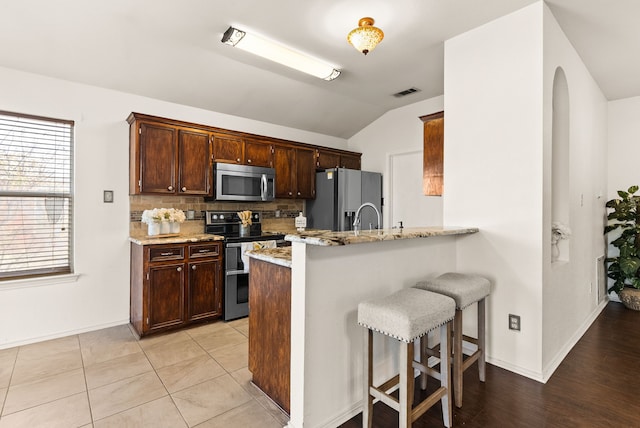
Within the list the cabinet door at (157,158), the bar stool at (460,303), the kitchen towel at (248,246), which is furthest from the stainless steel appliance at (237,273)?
the bar stool at (460,303)

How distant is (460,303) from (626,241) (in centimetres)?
351

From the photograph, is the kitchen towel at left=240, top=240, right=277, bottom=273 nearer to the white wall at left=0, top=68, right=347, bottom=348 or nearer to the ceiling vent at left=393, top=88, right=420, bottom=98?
the white wall at left=0, top=68, right=347, bottom=348

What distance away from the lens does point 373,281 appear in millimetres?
2008

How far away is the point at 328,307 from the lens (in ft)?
5.87

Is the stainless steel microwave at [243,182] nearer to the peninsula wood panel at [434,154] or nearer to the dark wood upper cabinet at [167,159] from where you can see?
the dark wood upper cabinet at [167,159]

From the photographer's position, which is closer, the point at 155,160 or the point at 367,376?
the point at 367,376

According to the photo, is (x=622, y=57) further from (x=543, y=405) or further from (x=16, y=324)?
(x=16, y=324)

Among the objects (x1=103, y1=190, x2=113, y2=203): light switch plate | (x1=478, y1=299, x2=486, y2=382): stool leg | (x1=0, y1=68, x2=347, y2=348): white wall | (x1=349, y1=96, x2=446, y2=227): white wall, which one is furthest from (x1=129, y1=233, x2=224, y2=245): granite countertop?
(x1=349, y1=96, x2=446, y2=227): white wall

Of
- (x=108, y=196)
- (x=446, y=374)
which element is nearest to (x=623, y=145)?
(x=446, y=374)

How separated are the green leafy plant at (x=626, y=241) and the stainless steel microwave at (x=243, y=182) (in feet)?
13.9

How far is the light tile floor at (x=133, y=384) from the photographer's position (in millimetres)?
1896

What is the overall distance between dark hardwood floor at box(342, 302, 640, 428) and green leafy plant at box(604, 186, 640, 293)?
1542 millimetres

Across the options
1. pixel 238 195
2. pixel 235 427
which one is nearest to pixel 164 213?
pixel 238 195

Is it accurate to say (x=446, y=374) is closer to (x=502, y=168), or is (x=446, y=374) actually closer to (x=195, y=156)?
(x=502, y=168)
